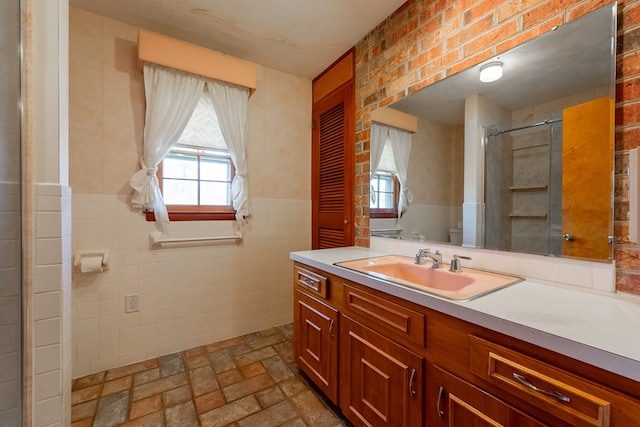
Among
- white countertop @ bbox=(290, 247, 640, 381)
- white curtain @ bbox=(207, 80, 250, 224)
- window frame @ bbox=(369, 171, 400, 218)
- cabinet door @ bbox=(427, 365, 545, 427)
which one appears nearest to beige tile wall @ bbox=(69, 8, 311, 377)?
white curtain @ bbox=(207, 80, 250, 224)

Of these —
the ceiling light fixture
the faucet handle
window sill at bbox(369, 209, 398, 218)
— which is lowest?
the faucet handle

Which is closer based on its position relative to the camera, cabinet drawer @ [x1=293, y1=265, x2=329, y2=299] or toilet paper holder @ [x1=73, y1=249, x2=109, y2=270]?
cabinet drawer @ [x1=293, y1=265, x2=329, y2=299]

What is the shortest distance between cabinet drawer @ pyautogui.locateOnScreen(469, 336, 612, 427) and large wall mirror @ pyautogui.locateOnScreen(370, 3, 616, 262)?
620mm

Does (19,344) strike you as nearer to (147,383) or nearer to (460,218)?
(147,383)

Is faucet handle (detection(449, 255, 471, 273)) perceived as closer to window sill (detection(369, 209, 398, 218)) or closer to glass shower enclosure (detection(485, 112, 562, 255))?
glass shower enclosure (detection(485, 112, 562, 255))

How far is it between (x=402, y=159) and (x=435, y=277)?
829mm

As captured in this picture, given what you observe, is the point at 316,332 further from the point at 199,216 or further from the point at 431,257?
the point at 199,216

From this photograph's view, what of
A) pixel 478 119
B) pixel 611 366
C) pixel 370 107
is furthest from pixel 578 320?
pixel 370 107

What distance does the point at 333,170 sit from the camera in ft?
8.02

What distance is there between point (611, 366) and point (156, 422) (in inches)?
75.6

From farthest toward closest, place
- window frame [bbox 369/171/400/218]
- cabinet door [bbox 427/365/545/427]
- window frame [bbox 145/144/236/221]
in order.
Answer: window frame [bbox 145/144/236/221]
window frame [bbox 369/171/400/218]
cabinet door [bbox 427/365/545/427]

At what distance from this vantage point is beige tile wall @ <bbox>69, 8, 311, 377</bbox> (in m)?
1.79

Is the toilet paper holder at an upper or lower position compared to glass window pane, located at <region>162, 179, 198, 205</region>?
lower

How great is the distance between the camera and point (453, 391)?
0.88 m
